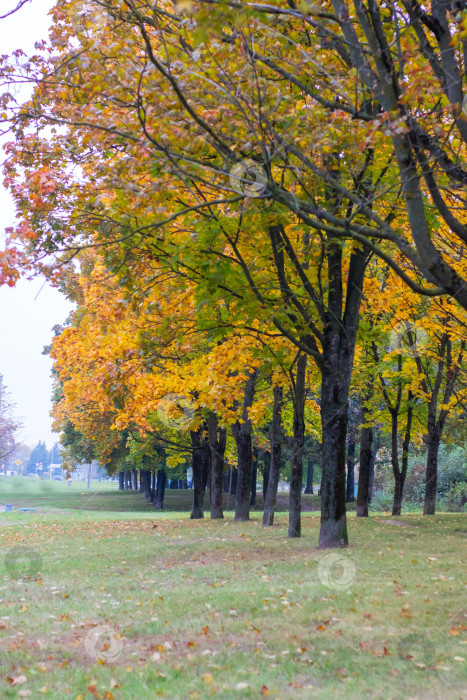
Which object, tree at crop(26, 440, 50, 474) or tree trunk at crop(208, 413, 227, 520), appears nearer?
tree trunk at crop(208, 413, 227, 520)

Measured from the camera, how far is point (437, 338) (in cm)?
1950

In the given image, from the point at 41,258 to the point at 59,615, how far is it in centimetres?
411

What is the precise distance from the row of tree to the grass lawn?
2585 millimetres

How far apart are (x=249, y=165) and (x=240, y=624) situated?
4884 mm

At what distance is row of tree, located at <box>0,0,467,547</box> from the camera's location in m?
6.46

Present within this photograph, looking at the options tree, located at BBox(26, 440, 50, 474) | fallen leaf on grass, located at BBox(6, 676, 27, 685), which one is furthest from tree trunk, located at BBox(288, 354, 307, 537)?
tree, located at BBox(26, 440, 50, 474)

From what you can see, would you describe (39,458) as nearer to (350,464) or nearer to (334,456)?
(350,464)

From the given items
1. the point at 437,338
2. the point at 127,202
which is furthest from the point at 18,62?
the point at 437,338

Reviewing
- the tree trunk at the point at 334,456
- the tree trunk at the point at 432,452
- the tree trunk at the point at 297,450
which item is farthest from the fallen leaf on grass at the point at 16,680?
the tree trunk at the point at 432,452

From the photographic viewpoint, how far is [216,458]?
23656 mm

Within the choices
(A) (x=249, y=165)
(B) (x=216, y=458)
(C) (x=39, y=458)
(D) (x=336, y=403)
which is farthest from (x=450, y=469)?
(C) (x=39, y=458)

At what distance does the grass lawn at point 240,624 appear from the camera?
15.6 feet

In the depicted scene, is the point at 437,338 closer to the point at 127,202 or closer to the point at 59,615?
the point at 127,202

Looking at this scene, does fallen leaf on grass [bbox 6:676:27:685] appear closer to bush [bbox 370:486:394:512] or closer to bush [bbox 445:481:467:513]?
bush [bbox 445:481:467:513]
